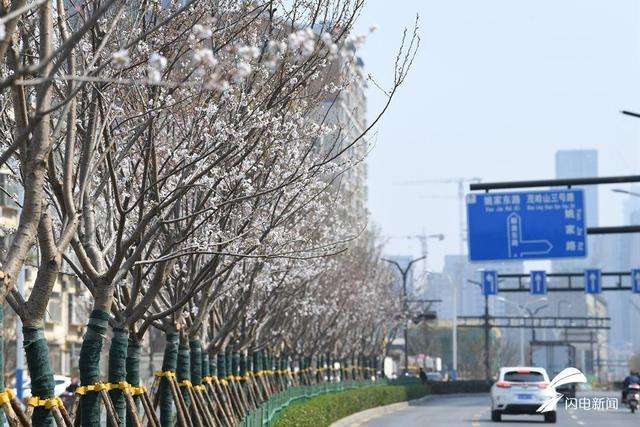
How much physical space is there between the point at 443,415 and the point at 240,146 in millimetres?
31179

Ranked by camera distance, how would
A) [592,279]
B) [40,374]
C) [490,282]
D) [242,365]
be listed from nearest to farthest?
1. [40,374]
2. [242,365]
3. [592,279]
4. [490,282]

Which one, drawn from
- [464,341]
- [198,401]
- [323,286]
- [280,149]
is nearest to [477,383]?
[323,286]

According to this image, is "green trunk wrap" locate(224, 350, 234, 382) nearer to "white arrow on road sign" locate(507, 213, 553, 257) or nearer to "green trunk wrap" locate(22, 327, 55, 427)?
"white arrow on road sign" locate(507, 213, 553, 257)

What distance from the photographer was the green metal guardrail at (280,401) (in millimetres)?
22394

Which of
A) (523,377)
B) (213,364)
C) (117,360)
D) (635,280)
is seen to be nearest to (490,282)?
(635,280)

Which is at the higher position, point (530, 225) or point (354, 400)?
point (530, 225)

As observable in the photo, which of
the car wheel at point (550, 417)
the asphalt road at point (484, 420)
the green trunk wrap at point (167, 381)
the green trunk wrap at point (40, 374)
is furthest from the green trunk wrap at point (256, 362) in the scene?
the green trunk wrap at point (40, 374)

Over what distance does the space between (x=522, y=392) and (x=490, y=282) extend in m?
36.0

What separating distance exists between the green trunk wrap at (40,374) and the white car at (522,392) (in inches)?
1042

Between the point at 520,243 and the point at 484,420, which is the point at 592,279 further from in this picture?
the point at 484,420

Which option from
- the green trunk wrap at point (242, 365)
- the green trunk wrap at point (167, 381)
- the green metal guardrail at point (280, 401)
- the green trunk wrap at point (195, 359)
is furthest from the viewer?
the green trunk wrap at point (242, 365)

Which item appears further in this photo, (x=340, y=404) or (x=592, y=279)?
(x=592, y=279)

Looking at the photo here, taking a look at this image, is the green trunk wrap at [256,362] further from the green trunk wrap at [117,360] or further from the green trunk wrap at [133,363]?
the green trunk wrap at [117,360]

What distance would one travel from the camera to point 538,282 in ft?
225
